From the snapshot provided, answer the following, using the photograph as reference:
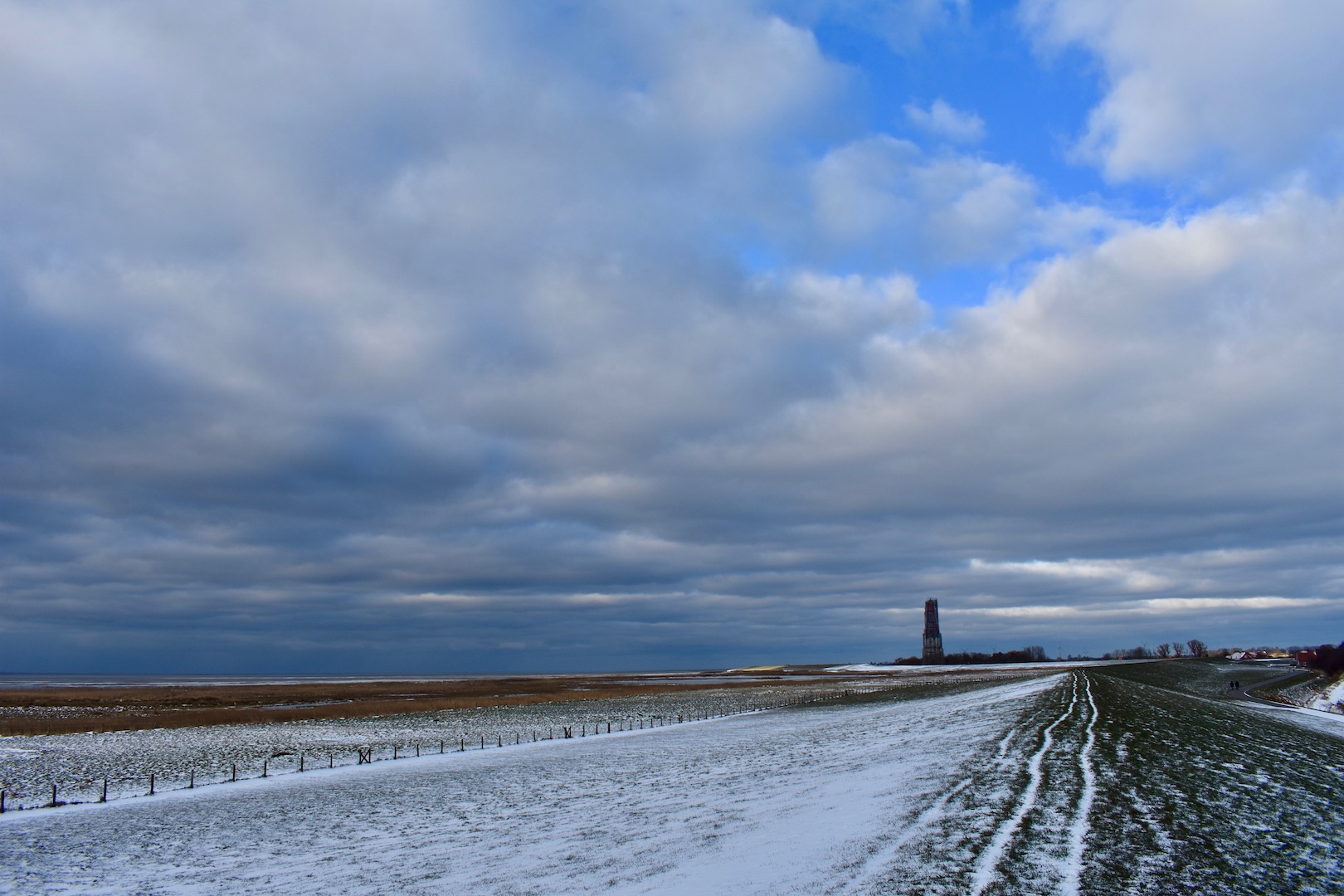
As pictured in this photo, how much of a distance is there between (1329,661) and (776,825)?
180044 mm

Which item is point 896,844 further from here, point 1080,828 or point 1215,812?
point 1215,812

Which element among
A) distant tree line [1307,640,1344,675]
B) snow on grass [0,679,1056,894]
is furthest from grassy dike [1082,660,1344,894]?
distant tree line [1307,640,1344,675]

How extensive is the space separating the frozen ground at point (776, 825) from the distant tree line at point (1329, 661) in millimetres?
130364

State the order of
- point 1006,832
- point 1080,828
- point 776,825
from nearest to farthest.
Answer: point 1006,832 < point 1080,828 < point 776,825

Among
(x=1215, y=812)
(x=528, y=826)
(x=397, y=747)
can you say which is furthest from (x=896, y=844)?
(x=397, y=747)

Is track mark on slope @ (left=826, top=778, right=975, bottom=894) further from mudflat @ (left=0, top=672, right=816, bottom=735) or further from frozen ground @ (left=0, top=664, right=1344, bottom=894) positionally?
mudflat @ (left=0, top=672, right=816, bottom=735)

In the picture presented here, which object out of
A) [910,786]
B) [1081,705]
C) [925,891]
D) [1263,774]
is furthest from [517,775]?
[1081,705]

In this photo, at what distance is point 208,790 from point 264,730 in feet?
106

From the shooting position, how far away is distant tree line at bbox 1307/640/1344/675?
135m

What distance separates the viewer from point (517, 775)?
34.6 m

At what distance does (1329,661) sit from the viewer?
148 metres

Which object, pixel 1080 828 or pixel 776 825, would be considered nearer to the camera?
pixel 1080 828

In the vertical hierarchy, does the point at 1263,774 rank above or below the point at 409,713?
above

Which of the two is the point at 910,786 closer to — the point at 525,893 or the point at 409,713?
the point at 525,893
